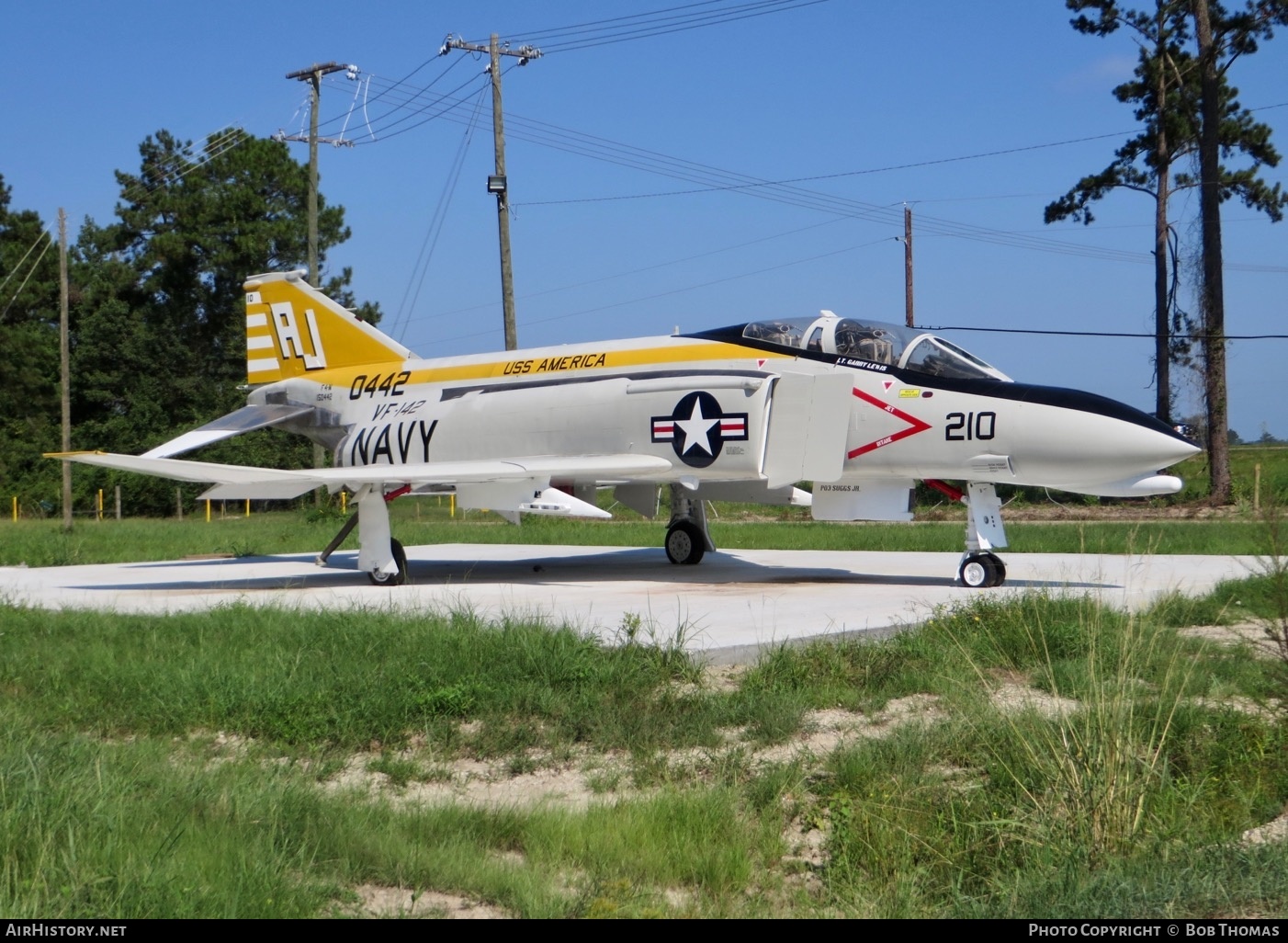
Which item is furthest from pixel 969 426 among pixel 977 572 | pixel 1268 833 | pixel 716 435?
pixel 1268 833

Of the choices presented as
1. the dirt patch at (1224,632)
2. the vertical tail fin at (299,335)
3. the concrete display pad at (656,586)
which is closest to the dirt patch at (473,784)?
the concrete display pad at (656,586)

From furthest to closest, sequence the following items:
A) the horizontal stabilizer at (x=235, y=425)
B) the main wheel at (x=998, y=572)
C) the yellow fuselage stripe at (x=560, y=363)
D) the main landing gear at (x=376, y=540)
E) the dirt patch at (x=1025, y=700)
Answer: the horizontal stabilizer at (x=235, y=425) → the main landing gear at (x=376, y=540) → the yellow fuselage stripe at (x=560, y=363) → the main wheel at (x=998, y=572) → the dirt patch at (x=1025, y=700)

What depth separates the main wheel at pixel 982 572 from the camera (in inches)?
518

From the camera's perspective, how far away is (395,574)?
1548cm

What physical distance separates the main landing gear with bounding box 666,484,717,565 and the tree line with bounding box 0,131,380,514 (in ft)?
131

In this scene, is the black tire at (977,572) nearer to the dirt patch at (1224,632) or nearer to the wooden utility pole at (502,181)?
the dirt patch at (1224,632)

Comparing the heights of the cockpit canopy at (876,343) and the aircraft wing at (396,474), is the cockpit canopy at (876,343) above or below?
above

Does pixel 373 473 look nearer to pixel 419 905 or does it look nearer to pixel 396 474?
pixel 396 474

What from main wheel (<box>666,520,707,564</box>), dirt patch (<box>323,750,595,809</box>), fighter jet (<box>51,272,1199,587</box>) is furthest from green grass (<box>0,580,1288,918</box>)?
main wheel (<box>666,520,707,564</box>)

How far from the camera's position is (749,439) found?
46.9ft

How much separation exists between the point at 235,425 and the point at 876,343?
33.7 ft

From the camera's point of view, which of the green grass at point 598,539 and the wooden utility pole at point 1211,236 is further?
the wooden utility pole at point 1211,236

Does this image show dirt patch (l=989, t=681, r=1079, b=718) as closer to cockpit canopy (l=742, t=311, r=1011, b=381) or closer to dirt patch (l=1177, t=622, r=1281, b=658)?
dirt patch (l=1177, t=622, r=1281, b=658)

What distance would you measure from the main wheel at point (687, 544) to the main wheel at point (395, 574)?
4138mm
